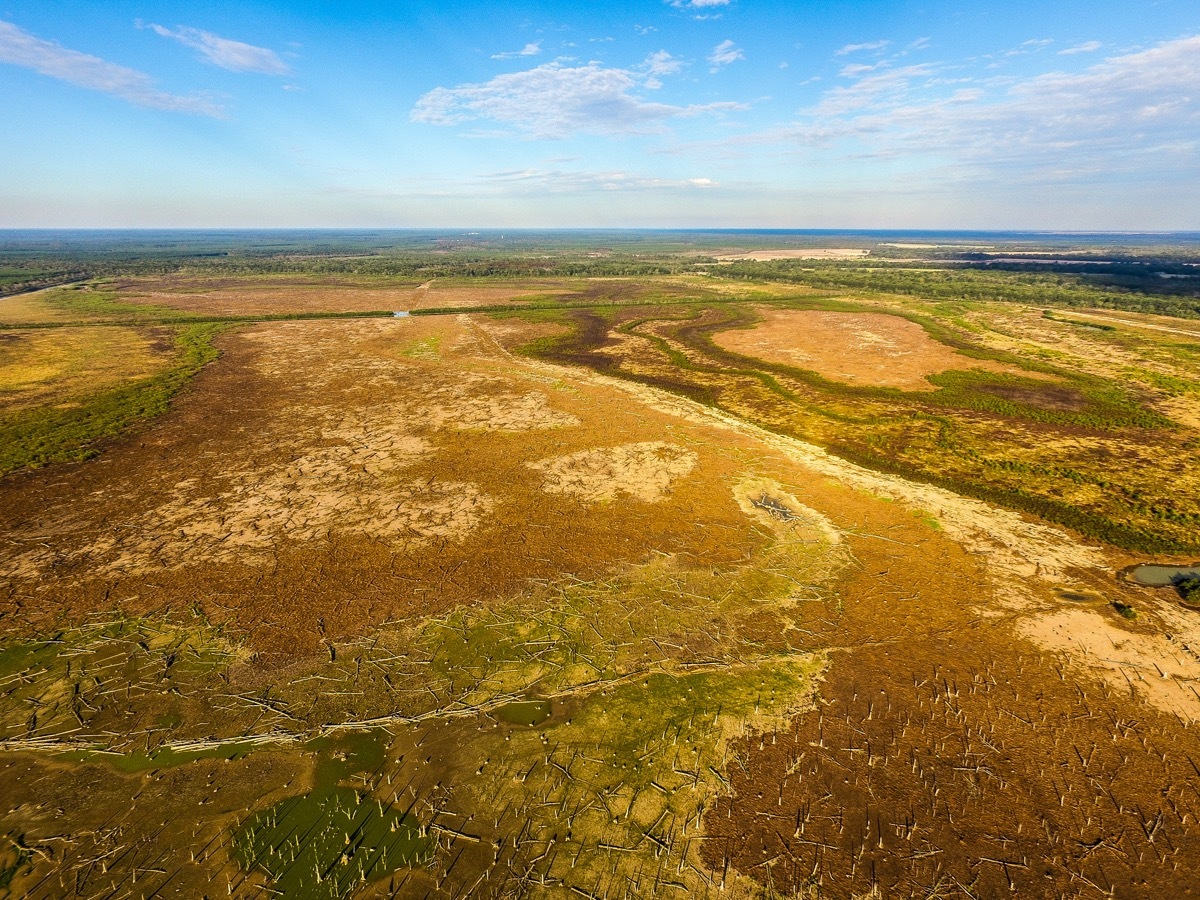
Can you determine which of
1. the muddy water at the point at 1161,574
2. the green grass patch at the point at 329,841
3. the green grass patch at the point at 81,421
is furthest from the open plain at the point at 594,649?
the muddy water at the point at 1161,574

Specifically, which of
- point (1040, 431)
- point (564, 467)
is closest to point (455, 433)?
point (564, 467)

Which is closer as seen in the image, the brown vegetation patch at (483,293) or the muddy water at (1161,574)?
the muddy water at (1161,574)

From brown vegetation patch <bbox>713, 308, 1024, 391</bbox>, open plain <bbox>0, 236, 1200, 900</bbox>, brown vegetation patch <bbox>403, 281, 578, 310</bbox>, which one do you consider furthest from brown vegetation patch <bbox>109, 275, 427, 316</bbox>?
brown vegetation patch <bbox>713, 308, 1024, 391</bbox>

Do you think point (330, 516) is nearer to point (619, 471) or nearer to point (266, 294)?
point (619, 471)

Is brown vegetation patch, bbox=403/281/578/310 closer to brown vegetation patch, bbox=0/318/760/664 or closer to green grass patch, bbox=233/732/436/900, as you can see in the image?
brown vegetation patch, bbox=0/318/760/664

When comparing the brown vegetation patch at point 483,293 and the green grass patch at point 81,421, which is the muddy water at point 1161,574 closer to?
the green grass patch at point 81,421

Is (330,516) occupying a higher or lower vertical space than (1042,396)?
lower

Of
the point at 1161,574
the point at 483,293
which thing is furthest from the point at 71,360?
the point at 1161,574
